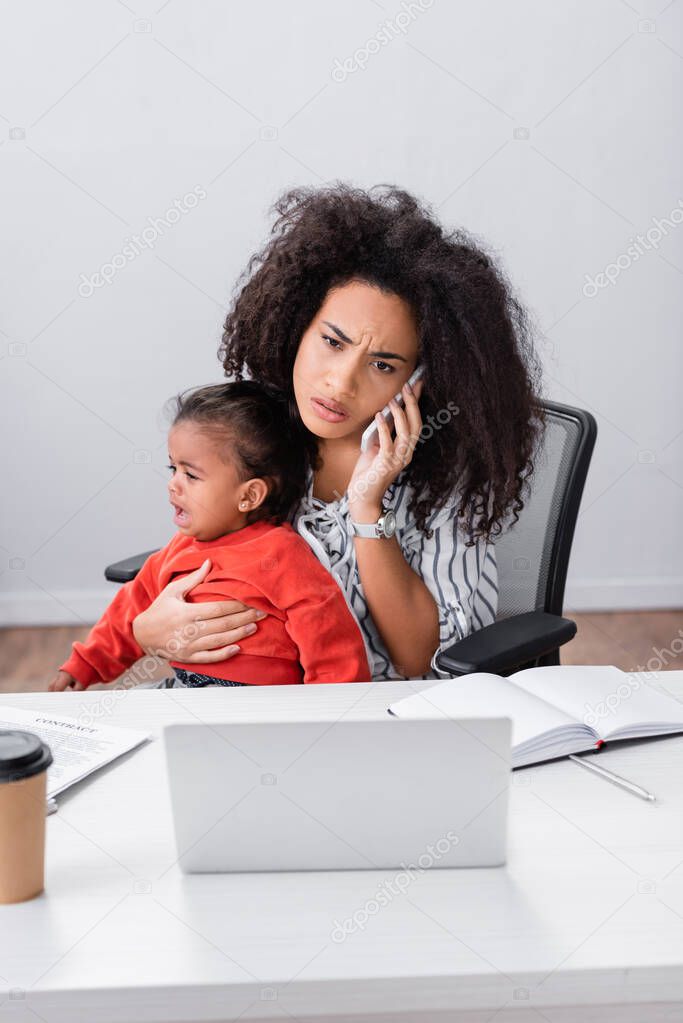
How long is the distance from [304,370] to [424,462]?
26cm

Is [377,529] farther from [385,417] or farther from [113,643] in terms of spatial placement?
[113,643]

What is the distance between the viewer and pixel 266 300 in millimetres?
1812

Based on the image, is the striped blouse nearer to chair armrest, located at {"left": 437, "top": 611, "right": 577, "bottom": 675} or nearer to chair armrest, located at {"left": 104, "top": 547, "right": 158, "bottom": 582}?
chair armrest, located at {"left": 437, "top": 611, "right": 577, "bottom": 675}

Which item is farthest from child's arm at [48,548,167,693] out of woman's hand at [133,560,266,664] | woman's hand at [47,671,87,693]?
woman's hand at [133,560,266,664]

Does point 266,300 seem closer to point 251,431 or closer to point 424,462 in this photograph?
point 251,431

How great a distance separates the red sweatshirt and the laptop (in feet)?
1.91

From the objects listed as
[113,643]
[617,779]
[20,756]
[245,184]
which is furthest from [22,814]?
[245,184]

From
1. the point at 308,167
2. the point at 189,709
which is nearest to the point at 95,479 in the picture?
the point at 308,167

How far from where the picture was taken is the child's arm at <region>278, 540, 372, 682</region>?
5.14 ft

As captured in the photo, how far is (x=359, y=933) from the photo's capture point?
0.91 metres

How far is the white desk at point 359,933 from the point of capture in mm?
848

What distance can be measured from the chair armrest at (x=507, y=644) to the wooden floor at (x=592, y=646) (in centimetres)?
178

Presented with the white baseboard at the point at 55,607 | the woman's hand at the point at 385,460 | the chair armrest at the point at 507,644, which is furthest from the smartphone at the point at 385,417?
the white baseboard at the point at 55,607

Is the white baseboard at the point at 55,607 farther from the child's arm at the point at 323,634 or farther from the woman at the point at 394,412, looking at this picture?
the child's arm at the point at 323,634
